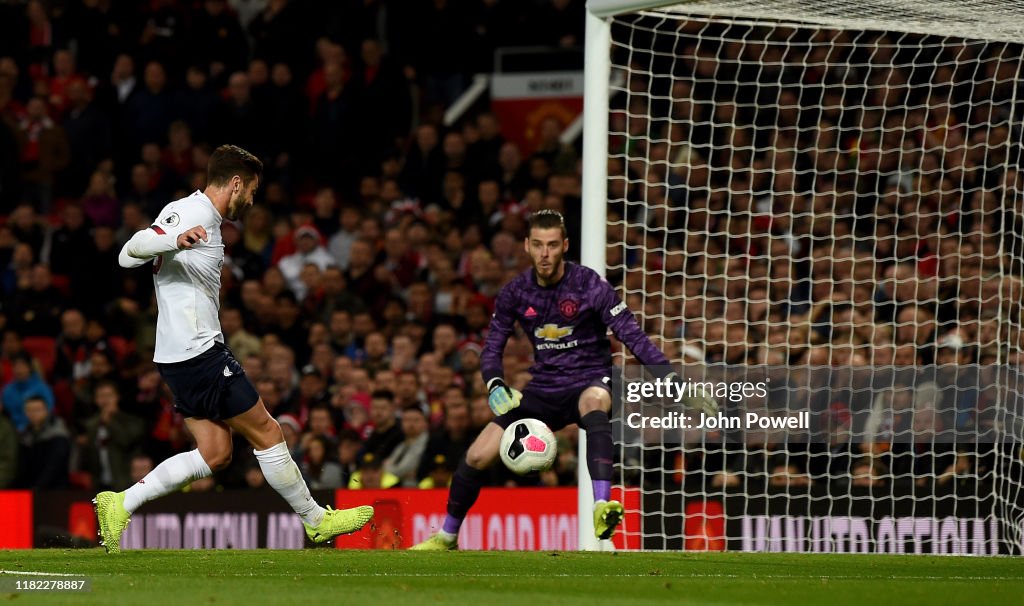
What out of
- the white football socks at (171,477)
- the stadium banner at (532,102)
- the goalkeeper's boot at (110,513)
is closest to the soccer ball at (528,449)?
the white football socks at (171,477)

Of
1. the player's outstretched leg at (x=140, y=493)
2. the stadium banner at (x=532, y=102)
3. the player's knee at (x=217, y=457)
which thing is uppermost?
the stadium banner at (x=532, y=102)

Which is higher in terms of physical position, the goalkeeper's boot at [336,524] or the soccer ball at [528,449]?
the soccer ball at [528,449]

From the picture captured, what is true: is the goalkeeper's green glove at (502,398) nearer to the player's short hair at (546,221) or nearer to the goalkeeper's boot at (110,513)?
the player's short hair at (546,221)

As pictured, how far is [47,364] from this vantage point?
47.1ft

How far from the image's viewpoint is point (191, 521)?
11.7 meters

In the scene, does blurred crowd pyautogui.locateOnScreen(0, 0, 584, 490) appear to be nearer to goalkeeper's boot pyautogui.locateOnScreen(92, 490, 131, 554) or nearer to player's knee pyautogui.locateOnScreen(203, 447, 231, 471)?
player's knee pyautogui.locateOnScreen(203, 447, 231, 471)

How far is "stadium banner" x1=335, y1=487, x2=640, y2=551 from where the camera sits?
1112cm

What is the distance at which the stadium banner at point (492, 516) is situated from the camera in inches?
438

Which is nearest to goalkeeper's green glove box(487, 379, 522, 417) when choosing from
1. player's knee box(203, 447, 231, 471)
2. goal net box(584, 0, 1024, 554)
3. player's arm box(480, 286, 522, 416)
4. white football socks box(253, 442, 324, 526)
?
player's arm box(480, 286, 522, 416)

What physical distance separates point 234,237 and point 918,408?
7203 mm

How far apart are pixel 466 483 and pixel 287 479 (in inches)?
56.3

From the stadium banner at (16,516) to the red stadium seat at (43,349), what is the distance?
2733 mm

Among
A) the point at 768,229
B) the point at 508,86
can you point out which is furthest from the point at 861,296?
the point at 508,86

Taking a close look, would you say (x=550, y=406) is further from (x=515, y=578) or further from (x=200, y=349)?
(x=200, y=349)
